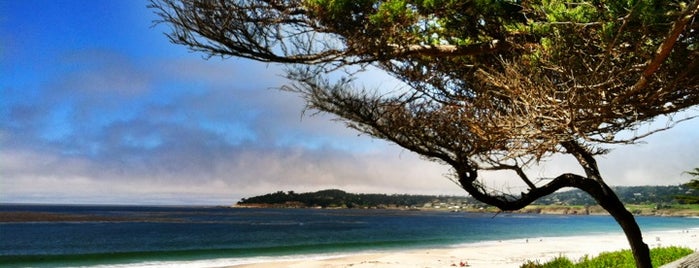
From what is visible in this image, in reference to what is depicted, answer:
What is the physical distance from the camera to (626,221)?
8.97m

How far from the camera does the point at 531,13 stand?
22.4 ft

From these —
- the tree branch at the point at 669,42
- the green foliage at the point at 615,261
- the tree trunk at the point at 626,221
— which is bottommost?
the green foliage at the point at 615,261

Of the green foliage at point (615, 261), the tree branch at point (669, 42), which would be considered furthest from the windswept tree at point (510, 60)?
the green foliage at point (615, 261)

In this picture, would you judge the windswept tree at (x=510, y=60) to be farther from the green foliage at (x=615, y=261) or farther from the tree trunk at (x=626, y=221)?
the green foliage at (x=615, y=261)

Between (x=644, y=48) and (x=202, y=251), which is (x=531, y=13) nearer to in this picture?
(x=644, y=48)

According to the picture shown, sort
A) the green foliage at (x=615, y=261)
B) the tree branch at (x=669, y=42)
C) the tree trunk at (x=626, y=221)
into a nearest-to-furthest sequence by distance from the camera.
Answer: the tree branch at (x=669, y=42), the tree trunk at (x=626, y=221), the green foliage at (x=615, y=261)

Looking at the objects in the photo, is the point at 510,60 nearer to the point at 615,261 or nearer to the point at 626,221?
the point at 626,221

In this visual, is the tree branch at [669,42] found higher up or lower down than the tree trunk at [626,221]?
higher up

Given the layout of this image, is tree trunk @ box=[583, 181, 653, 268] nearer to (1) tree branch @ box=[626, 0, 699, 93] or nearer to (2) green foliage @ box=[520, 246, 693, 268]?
(2) green foliage @ box=[520, 246, 693, 268]

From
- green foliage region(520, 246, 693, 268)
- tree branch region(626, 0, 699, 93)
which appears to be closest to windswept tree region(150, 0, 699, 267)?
tree branch region(626, 0, 699, 93)

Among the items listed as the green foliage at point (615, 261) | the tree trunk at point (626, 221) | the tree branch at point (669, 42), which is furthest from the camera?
the green foliage at point (615, 261)

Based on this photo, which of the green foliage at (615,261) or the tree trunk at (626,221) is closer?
the tree trunk at (626,221)

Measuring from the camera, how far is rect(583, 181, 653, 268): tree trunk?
8898 millimetres

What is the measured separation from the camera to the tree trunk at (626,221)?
8.90 meters
